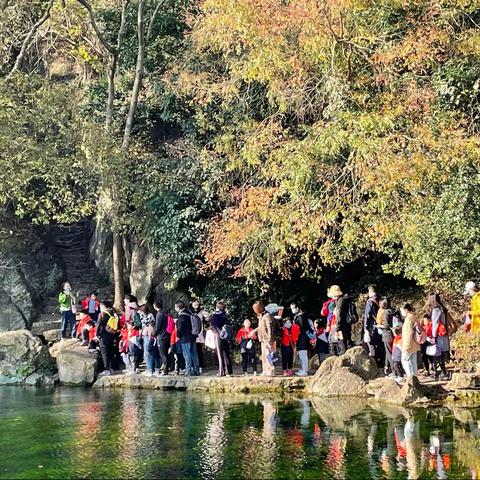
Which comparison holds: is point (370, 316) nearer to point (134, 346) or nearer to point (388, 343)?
point (388, 343)

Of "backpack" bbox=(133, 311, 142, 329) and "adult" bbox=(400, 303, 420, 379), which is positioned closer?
"adult" bbox=(400, 303, 420, 379)

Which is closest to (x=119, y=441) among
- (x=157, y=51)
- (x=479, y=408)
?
(x=479, y=408)

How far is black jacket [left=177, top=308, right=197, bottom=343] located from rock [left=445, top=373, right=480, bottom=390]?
5.81 meters

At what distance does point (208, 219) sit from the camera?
72.9ft

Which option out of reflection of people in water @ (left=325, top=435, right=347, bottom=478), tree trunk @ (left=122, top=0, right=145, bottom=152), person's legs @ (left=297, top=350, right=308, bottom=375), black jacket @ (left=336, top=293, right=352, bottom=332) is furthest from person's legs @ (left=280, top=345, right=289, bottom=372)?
tree trunk @ (left=122, top=0, right=145, bottom=152)

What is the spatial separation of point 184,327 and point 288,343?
231 cm

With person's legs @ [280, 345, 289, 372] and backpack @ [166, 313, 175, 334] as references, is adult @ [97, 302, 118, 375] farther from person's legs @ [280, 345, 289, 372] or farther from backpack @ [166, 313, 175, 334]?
person's legs @ [280, 345, 289, 372]

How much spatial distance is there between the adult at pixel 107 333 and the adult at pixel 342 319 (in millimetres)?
5396

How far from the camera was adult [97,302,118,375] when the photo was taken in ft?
64.4

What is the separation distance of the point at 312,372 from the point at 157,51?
11.9m

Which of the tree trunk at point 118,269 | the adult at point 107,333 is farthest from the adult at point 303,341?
the tree trunk at point 118,269

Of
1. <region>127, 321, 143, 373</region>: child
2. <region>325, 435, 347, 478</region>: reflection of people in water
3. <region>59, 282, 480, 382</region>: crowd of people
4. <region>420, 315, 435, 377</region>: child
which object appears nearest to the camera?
<region>325, 435, 347, 478</region>: reflection of people in water

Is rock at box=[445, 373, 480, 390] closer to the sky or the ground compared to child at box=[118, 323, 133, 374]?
closer to the ground

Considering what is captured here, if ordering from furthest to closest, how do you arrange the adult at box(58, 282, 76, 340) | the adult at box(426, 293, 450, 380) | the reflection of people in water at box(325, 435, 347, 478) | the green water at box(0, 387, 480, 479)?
the adult at box(58, 282, 76, 340)
the adult at box(426, 293, 450, 380)
the green water at box(0, 387, 480, 479)
the reflection of people in water at box(325, 435, 347, 478)
